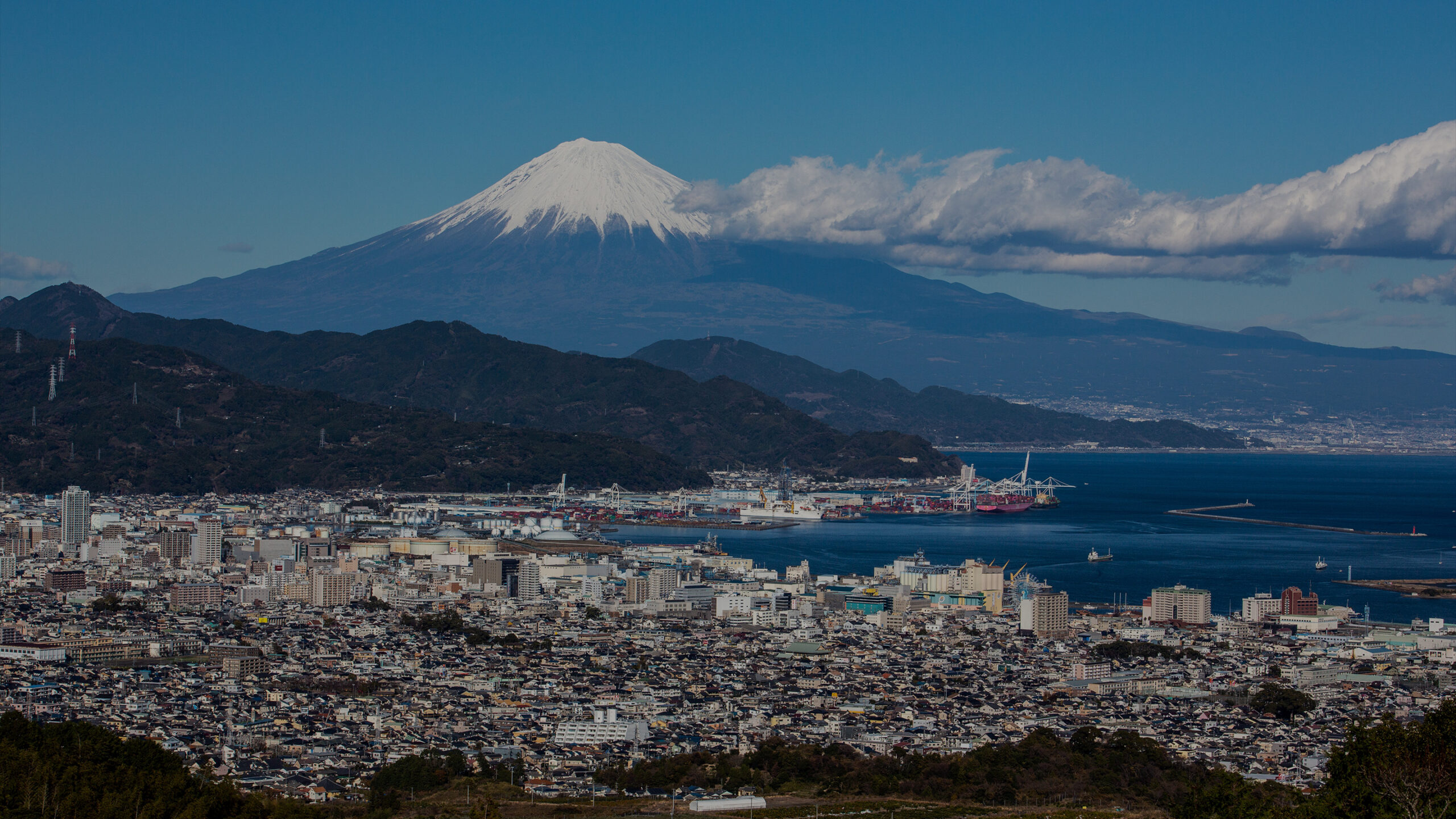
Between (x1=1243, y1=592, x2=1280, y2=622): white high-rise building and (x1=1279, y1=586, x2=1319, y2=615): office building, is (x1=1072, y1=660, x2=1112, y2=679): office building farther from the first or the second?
(x1=1279, y1=586, x2=1319, y2=615): office building

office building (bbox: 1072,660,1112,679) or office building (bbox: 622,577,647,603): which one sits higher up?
office building (bbox: 622,577,647,603)

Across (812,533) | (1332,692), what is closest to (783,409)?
(812,533)

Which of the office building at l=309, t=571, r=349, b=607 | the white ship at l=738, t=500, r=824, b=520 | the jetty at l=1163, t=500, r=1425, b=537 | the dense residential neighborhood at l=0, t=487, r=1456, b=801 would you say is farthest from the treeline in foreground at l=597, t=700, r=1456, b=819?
the white ship at l=738, t=500, r=824, b=520

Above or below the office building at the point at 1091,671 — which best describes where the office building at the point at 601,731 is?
below

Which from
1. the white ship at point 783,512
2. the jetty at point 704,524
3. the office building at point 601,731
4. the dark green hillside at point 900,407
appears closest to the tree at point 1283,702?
the office building at point 601,731

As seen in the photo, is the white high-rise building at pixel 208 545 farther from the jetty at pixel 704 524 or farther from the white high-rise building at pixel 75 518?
the jetty at pixel 704 524

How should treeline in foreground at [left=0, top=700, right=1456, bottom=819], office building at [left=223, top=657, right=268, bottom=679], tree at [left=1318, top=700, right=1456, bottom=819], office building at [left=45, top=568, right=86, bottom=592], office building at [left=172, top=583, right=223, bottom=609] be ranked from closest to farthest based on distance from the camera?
tree at [left=1318, top=700, right=1456, bottom=819] → treeline in foreground at [left=0, top=700, right=1456, bottom=819] → office building at [left=223, top=657, right=268, bottom=679] → office building at [left=172, top=583, right=223, bottom=609] → office building at [left=45, top=568, right=86, bottom=592]
